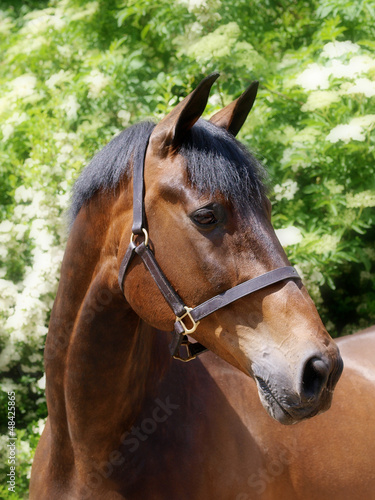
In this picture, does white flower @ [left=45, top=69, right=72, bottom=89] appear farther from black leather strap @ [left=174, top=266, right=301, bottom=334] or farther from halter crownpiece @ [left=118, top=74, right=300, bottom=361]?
black leather strap @ [left=174, top=266, right=301, bottom=334]

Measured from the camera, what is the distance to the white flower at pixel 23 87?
3.99 metres

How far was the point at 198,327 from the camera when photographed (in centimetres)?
145

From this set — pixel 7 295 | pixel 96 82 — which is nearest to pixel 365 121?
pixel 96 82

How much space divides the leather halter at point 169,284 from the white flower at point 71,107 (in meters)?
2.43

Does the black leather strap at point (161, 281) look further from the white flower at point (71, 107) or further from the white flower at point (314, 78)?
the white flower at point (71, 107)

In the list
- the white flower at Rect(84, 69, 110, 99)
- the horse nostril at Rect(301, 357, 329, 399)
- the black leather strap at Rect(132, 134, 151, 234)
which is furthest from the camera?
the white flower at Rect(84, 69, 110, 99)

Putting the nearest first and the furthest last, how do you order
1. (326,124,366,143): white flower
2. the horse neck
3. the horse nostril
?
the horse nostril
the horse neck
(326,124,366,143): white flower

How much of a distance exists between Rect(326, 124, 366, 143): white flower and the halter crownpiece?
1.82m

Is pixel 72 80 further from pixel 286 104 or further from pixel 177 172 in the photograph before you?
pixel 177 172

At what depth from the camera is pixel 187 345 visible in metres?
1.57

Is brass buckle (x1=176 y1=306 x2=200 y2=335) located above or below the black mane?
below

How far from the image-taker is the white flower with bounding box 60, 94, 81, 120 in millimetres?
3750

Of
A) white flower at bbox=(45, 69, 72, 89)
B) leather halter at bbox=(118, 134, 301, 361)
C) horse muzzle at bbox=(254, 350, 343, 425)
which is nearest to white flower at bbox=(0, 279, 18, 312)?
white flower at bbox=(45, 69, 72, 89)

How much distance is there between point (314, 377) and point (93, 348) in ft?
2.22
